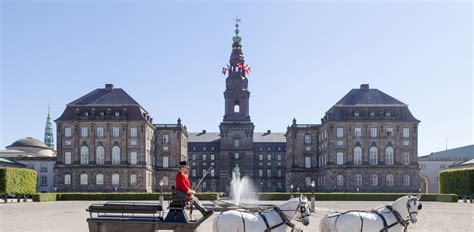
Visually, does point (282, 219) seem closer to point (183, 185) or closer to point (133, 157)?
point (183, 185)

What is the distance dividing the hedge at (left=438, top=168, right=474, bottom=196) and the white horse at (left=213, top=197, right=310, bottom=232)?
50020 millimetres

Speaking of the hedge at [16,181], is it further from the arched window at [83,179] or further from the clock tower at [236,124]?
the clock tower at [236,124]

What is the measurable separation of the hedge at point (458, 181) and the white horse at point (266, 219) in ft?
164

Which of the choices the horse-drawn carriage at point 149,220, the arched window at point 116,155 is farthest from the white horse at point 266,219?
the arched window at point 116,155

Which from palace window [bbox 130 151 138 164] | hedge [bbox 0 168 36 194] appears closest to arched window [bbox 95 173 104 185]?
palace window [bbox 130 151 138 164]

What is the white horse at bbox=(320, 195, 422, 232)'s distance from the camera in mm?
13602

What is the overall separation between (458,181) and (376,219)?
51629mm

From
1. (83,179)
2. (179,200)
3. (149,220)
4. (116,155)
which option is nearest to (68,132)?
(83,179)

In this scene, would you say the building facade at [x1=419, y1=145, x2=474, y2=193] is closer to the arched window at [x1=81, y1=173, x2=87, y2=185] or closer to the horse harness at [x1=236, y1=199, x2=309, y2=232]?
the arched window at [x1=81, y1=173, x2=87, y2=185]

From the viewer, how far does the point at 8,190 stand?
6325 centimetres

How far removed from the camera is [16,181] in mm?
64875

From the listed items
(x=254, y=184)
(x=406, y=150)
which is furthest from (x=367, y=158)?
(x=254, y=184)

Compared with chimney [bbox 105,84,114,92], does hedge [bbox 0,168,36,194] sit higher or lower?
lower

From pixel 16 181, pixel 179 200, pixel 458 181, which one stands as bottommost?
pixel 16 181
